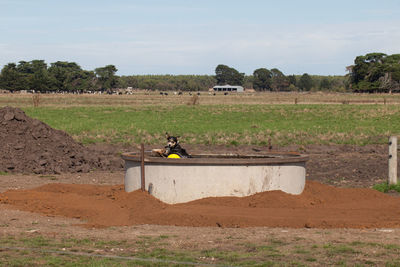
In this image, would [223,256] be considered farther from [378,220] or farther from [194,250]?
[378,220]

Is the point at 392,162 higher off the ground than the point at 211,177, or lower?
lower

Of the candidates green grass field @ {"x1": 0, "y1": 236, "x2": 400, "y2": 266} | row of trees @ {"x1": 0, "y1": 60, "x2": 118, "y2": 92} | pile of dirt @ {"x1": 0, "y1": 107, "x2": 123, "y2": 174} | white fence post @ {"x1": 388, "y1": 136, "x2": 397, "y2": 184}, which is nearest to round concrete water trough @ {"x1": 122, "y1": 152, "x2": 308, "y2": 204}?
green grass field @ {"x1": 0, "y1": 236, "x2": 400, "y2": 266}

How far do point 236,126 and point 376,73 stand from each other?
9893 centimetres

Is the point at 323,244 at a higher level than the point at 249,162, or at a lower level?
lower

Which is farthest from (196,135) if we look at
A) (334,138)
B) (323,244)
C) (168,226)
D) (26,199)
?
(323,244)

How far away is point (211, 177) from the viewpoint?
1190 centimetres

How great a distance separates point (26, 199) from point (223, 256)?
633 cm

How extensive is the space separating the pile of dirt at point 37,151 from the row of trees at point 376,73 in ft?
359

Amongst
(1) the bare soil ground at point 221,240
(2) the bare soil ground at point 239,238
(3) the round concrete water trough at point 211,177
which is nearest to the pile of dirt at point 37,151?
(1) the bare soil ground at point 221,240

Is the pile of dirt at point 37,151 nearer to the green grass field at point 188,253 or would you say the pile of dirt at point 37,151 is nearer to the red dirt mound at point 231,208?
the red dirt mound at point 231,208

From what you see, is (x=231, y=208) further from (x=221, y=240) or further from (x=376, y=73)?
(x=376, y=73)

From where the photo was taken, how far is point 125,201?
1238 centimetres

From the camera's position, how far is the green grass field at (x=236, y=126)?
1204 inches

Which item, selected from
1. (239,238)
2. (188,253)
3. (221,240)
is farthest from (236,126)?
(188,253)
